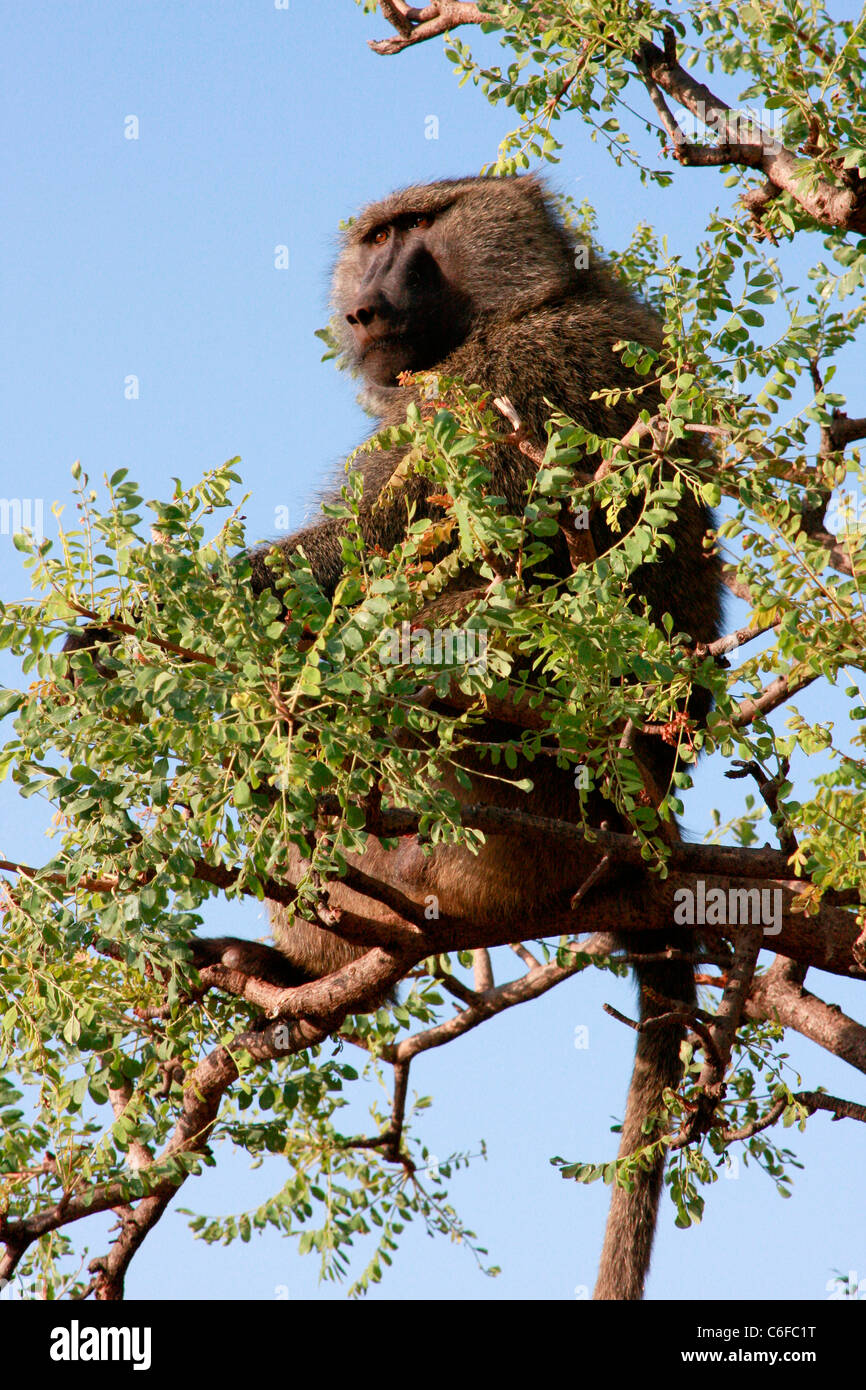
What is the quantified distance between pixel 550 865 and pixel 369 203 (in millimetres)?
3453

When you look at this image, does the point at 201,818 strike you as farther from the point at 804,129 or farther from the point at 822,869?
the point at 804,129

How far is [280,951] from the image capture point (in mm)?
4863

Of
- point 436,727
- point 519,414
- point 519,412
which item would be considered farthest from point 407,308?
point 436,727

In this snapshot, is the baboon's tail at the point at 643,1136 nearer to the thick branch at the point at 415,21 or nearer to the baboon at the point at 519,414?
the baboon at the point at 519,414

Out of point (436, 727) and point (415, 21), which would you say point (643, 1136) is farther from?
point (415, 21)

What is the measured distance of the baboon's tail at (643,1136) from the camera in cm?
426

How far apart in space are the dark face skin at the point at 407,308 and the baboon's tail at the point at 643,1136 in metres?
2.48

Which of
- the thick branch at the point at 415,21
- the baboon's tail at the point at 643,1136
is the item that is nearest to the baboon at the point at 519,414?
the baboon's tail at the point at 643,1136

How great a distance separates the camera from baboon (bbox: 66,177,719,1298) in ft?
14.1

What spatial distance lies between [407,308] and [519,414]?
3.68 feet

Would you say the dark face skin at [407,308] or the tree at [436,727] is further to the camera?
the dark face skin at [407,308]

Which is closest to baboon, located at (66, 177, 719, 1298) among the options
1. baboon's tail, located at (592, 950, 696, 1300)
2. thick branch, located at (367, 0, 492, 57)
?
baboon's tail, located at (592, 950, 696, 1300)

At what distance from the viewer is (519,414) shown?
460cm
